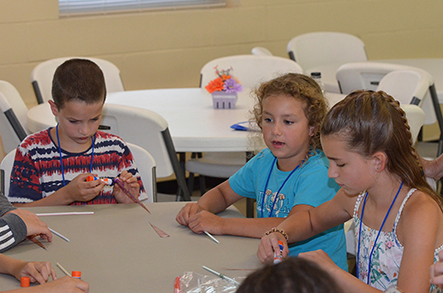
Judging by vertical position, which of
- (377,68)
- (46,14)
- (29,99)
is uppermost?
(46,14)

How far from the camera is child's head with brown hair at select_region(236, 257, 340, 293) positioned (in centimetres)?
55

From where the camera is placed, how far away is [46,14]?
3756 mm

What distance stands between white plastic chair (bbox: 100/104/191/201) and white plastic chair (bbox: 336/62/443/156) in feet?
4.14

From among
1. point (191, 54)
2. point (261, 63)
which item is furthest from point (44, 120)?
point (191, 54)

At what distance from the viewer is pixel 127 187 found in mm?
1785

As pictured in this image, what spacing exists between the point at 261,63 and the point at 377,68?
0.84 meters

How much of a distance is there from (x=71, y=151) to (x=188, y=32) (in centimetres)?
253

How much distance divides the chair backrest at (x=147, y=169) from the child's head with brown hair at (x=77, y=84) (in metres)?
0.24

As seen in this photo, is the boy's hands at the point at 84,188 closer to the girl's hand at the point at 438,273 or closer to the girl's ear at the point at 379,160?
the girl's ear at the point at 379,160

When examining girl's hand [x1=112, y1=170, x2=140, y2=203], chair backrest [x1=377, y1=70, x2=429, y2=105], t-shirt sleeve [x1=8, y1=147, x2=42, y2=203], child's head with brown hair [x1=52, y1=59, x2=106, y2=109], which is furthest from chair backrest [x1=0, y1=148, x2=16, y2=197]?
chair backrest [x1=377, y1=70, x2=429, y2=105]

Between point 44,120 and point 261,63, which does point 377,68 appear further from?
point 44,120

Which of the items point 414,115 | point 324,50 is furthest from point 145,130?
point 324,50

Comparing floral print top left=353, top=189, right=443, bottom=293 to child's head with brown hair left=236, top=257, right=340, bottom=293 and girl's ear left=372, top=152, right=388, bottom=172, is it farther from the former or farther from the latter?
child's head with brown hair left=236, top=257, right=340, bottom=293

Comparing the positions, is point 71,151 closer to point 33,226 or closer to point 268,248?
point 33,226
